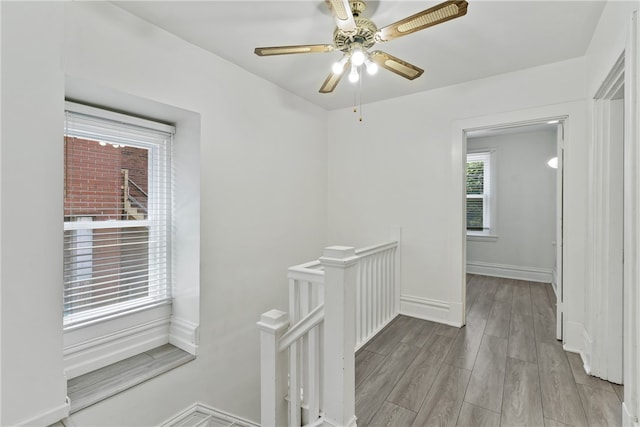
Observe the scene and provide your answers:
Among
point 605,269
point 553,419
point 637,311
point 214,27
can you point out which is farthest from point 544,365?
point 214,27

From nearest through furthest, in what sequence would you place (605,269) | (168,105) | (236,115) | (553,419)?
(553,419) → (605,269) → (168,105) → (236,115)

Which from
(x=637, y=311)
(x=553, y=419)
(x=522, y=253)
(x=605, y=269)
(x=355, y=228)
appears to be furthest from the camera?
(x=522, y=253)

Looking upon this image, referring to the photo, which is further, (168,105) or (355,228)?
(355,228)

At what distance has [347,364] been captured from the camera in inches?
53.2

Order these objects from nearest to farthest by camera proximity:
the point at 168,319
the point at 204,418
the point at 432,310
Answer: the point at 204,418
the point at 168,319
the point at 432,310

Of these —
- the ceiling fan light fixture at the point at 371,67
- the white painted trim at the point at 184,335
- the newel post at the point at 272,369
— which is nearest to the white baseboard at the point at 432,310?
the newel post at the point at 272,369

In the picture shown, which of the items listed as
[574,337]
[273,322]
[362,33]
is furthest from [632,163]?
[273,322]

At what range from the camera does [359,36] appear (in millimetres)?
1768

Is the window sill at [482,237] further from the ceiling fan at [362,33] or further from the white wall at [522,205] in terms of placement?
the ceiling fan at [362,33]

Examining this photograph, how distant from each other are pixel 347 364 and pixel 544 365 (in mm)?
1842

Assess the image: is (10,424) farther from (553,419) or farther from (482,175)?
(482,175)

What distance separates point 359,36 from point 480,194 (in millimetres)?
4419

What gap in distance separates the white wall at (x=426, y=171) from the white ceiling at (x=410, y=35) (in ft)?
0.71

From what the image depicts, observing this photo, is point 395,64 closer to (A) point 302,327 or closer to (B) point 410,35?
(B) point 410,35
